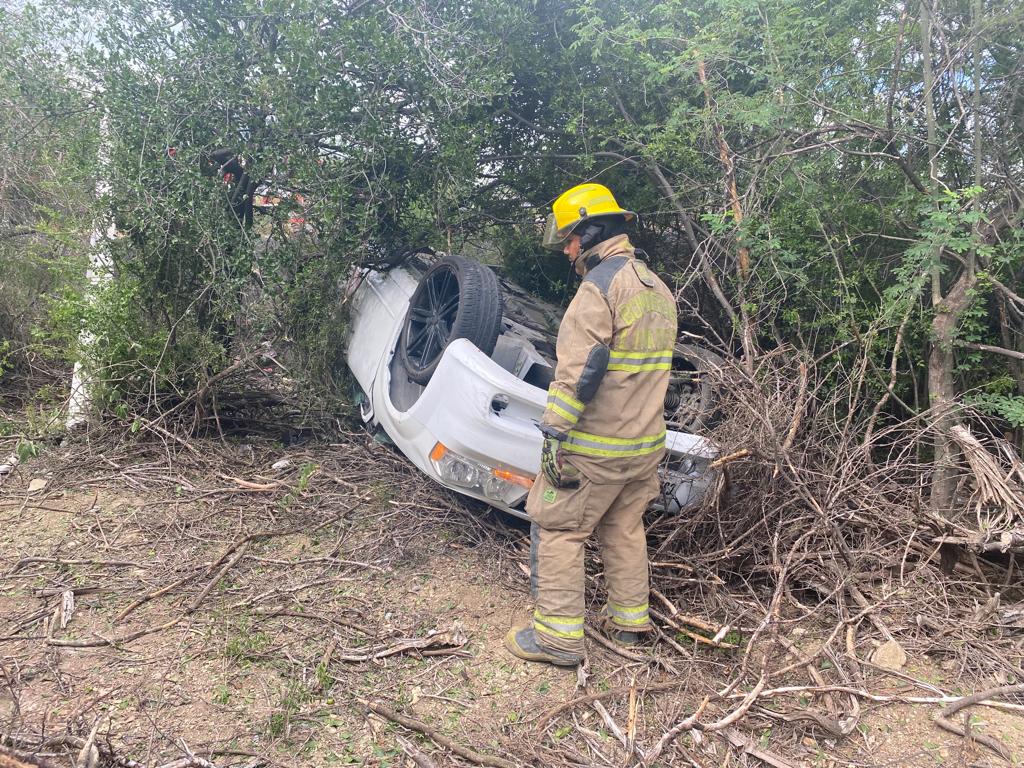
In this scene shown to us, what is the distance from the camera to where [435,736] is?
252 cm

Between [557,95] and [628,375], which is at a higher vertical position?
[557,95]

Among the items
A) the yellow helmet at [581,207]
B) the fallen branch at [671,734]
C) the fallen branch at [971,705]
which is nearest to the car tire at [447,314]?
the yellow helmet at [581,207]

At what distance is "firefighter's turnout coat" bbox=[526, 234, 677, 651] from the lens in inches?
117

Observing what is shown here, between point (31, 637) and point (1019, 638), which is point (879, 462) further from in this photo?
point (31, 637)

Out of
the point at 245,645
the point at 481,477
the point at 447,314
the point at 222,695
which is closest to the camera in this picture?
the point at 222,695

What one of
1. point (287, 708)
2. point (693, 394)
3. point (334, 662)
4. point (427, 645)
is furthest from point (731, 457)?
point (287, 708)

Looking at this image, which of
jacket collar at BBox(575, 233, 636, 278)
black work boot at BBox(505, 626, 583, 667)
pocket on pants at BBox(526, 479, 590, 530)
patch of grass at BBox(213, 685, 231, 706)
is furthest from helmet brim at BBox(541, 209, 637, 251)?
patch of grass at BBox(213, 685, 231, 706)

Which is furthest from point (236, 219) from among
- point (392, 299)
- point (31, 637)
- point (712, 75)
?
point (712, 75)

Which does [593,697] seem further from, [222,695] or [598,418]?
[222,695]

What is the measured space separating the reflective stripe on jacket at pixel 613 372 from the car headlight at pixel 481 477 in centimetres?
50

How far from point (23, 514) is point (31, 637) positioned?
4.45 feet

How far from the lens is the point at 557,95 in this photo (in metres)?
5.22

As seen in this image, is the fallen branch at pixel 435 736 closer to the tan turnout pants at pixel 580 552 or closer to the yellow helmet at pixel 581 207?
the tan turnout pants at pixel 580 552

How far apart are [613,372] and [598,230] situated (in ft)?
2.24
